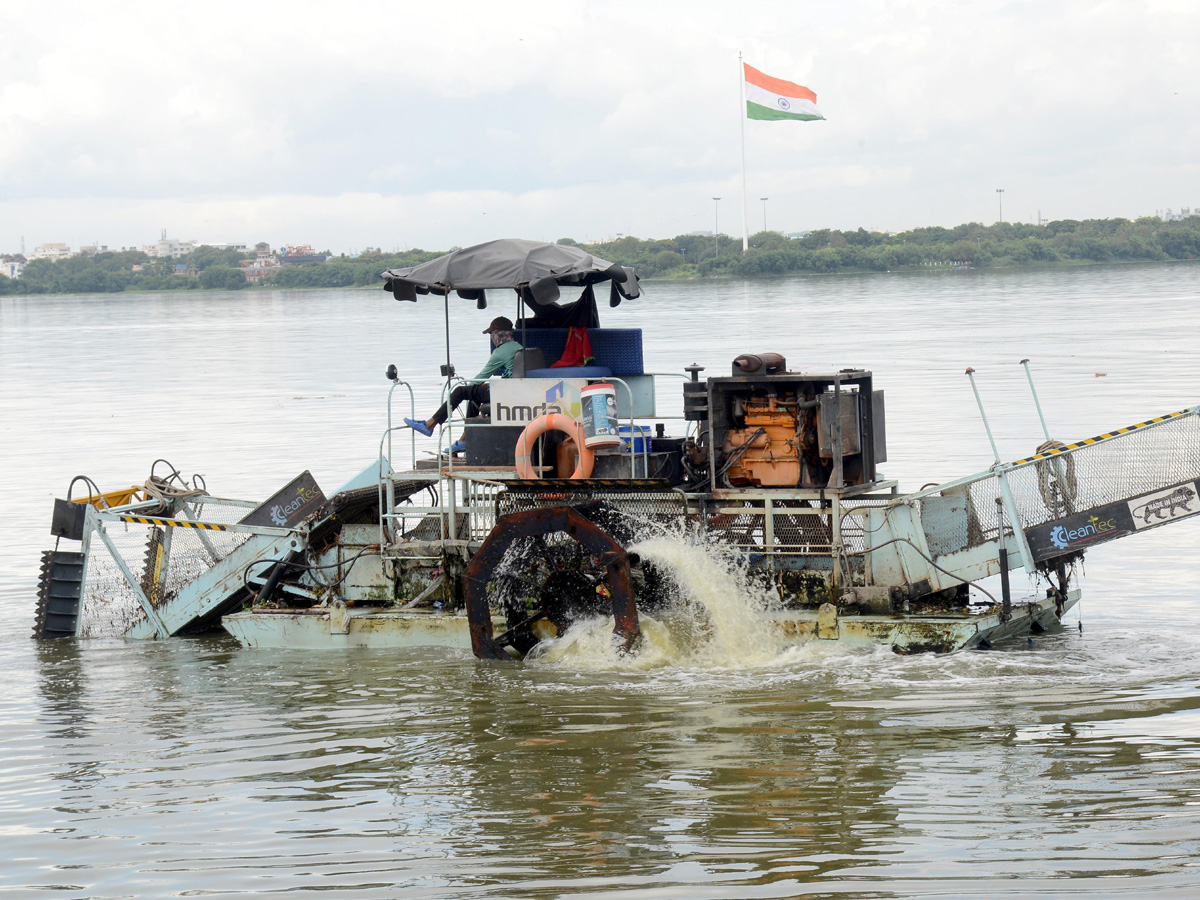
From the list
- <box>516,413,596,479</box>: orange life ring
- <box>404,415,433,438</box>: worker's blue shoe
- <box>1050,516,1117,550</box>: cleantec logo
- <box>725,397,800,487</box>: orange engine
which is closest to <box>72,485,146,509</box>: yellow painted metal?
<box>404,415,433,438</box>: worker's blue shoe

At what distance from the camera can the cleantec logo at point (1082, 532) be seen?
10.6m

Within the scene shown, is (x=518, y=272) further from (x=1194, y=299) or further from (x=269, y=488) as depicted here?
(x=1194, y=299)

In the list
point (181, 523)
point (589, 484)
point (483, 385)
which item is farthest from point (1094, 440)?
point (181, 523)

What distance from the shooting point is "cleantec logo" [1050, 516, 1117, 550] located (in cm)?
1059

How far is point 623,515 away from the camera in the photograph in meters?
11.6

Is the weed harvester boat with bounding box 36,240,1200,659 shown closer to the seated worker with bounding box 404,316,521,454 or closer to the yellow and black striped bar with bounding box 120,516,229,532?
the yellow and black striped bar with bounding box 120,516,229,532

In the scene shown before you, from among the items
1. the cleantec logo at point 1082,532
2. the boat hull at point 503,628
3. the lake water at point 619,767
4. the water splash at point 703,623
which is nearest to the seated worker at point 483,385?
the boat hull at point 503,628

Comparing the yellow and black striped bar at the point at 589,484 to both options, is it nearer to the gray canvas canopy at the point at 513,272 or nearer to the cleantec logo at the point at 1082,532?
the gray canvas canopy at the point at 513,272

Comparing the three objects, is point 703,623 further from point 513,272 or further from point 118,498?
point 118,498

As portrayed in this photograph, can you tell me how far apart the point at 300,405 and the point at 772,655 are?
24.8 m

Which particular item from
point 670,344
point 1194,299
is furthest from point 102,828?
point 1194,299

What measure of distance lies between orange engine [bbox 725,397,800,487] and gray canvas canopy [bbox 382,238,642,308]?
72.0 inches

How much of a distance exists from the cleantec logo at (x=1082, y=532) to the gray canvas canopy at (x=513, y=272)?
4241mm

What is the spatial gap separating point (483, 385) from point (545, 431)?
1152 mm
